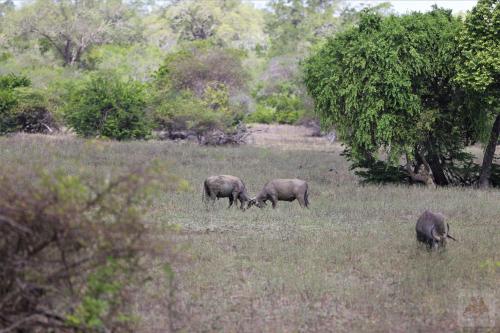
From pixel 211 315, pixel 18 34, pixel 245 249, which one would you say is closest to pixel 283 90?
pixel 18 34

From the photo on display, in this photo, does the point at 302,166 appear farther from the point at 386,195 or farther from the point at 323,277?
the point at 323,277

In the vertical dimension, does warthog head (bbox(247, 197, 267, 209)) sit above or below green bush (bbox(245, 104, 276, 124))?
above

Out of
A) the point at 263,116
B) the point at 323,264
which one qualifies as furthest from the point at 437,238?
the point at 263,116

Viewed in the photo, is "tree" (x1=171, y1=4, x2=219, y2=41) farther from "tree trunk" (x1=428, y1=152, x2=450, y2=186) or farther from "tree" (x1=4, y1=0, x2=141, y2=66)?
"tree trunk" (x1=428, y1=152, x2=450, y2=186)

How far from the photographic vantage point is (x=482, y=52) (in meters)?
24.1

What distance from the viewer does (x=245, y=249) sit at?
46.3ft

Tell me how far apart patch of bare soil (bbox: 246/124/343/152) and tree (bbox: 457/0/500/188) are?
16539mm

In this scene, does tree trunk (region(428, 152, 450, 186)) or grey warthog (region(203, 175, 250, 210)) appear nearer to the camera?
grey warthog (region(203, 175, 250, 210))

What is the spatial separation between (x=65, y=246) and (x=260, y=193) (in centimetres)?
1385

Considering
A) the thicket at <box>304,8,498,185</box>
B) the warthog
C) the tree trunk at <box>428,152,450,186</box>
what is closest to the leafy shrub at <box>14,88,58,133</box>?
the thicket at <box>304,8,498,185</box>

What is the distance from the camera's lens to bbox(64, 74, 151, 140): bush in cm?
3825

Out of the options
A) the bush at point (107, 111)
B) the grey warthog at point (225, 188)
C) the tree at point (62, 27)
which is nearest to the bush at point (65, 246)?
the grey warthog at point (225, 188)

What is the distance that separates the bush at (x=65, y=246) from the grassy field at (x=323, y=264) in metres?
0.37

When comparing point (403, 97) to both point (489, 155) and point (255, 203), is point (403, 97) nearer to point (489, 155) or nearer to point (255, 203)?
point (489, 155)
